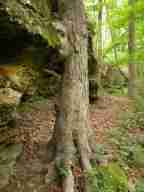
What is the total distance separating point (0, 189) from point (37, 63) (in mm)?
2876

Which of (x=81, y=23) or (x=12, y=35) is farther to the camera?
(x=81, y=23)

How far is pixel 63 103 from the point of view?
5.96 metres

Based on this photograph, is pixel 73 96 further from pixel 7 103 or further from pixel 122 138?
pixel 122 138

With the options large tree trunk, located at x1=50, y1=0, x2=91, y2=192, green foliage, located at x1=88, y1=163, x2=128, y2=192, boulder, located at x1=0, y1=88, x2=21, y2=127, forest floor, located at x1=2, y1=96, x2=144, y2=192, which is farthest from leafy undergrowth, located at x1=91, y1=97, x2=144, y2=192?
boulder, located at x1=0, y1=88, x2=21, y2=127

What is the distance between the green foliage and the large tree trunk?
274 millimetres

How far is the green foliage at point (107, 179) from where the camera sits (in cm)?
549

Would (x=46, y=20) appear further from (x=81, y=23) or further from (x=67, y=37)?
(x=81, y=23)

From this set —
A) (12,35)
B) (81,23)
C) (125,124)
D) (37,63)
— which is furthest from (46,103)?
(12,35)

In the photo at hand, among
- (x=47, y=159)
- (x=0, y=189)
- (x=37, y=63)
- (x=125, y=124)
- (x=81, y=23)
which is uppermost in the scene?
(x=81, y=23)

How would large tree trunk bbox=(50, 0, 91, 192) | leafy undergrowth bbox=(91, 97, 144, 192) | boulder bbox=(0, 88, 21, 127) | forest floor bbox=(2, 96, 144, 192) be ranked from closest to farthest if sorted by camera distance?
1. forest floor bbox=(2, 96, 144, 192)
2. boulder bbox=(0, 88, 21, 127)
3. large tree trunk bbox=(50, 0, 91, 192)
4. leafy undergrowth bbox=(91, 97, 144, 192)

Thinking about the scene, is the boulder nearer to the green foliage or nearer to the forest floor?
the forest floor

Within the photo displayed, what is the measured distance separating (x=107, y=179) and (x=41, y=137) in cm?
216

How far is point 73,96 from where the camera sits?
5.94m

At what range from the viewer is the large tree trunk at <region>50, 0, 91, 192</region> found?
19.2 feet
